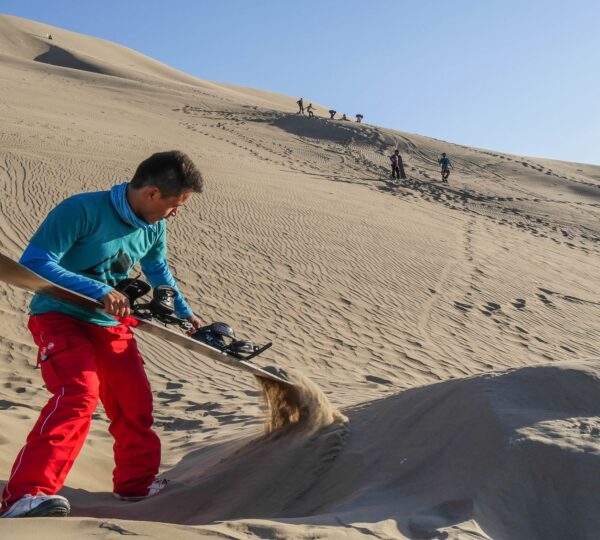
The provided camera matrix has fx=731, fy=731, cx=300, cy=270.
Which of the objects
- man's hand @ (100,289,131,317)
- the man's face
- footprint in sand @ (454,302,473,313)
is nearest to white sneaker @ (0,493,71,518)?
man's hand @ (100,289,131,317)

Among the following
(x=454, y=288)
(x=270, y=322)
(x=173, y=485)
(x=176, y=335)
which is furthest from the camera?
(x=454, y=288)

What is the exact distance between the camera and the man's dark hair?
129 inches

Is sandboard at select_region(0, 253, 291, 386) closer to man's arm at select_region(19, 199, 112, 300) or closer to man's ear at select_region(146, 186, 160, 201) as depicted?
man's arm at select_region(19, 199, 112, 300)

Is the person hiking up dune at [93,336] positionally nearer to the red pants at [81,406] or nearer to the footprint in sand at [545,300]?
the red pants at [81,406]

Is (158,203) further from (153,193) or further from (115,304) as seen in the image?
(115,304)

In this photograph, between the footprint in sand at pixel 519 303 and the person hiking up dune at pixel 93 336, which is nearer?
the person hiking up dune at pixel 93 336

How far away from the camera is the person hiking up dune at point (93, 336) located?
9.58ft

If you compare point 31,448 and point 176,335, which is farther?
point 176,335

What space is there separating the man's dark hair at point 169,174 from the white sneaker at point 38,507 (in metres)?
1.37

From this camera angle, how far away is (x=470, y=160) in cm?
3028

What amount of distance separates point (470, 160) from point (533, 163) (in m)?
4.23

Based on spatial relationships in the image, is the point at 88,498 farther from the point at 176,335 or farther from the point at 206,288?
the point at 206,288

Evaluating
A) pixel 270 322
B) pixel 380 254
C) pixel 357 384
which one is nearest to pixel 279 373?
pixel 357 384

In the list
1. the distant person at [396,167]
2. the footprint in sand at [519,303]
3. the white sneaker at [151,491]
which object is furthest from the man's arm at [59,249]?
the distant person at [396,167]
